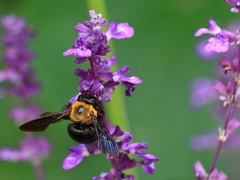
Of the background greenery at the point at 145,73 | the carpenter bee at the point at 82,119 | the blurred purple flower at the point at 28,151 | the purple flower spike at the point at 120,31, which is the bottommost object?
the carpenter bee at the point at 82,119

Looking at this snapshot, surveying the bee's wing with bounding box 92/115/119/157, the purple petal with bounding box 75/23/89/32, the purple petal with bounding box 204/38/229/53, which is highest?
the purple petal with bounding box 75/23/89/32

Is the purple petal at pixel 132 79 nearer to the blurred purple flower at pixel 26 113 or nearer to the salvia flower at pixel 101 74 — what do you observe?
the salvia flower at pixel 101 74

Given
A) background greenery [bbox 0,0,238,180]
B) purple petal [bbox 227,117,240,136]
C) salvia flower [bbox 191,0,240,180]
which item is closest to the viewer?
salvia flower [bbox 191,0,240,180]

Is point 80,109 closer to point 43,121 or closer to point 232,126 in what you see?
point 43,121

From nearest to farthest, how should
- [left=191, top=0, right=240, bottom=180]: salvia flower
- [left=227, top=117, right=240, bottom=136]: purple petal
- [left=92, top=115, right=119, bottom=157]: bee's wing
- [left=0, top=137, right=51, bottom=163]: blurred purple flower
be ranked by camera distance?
[left=92, top=115, right=119, bottom=157]: bee's wing < [left=191, top=0, right=240, bottom=180]: salvia flower < [left=227, top=117, right=240, bottom=136]: purple petal < [left=0, top=137, right=51, bottom=163]: blurred purple flower

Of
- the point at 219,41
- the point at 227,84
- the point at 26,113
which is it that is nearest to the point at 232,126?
the point at 227,84

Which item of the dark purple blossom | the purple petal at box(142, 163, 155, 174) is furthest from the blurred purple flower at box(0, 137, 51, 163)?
the dark purple blossom

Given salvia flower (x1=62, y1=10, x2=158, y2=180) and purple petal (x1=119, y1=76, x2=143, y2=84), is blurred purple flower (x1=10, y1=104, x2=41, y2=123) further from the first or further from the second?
purple petal (x1=119, y1=76, x2=143, y2=84)

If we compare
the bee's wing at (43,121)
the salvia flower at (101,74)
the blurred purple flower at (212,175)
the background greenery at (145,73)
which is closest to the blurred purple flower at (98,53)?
the salvia flower at (101,74)
